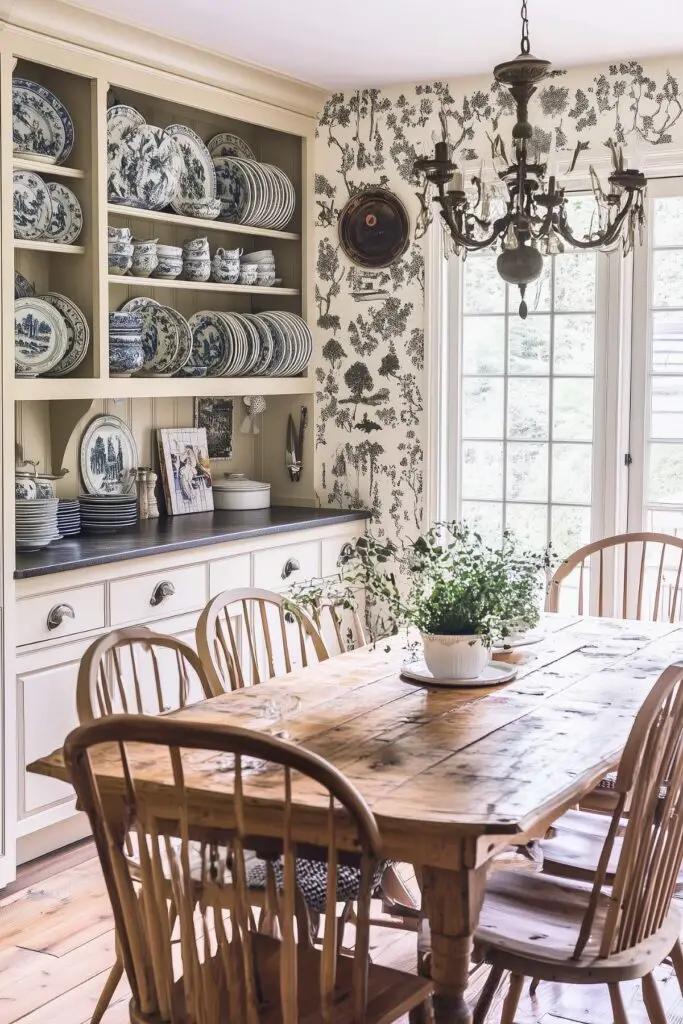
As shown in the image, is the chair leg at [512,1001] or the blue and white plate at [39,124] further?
the blue and white plate at [39,124]

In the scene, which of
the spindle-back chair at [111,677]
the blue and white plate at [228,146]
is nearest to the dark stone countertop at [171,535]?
the spindle-back chair at [111,677]

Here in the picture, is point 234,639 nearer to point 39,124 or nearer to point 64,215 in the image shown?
point 64,215

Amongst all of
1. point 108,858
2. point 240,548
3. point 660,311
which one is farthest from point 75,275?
point 108,858

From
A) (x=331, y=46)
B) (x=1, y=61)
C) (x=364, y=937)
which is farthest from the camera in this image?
(x=331, y=46)

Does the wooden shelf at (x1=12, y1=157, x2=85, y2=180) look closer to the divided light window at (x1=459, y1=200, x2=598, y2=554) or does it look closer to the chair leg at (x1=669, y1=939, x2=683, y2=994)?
the divided light window at (x1=459, y1=200, x2=598, y2=554)

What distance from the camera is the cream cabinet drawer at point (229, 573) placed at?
425cm

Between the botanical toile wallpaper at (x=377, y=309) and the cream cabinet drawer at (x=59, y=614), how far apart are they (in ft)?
5.52

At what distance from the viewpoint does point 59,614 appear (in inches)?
143

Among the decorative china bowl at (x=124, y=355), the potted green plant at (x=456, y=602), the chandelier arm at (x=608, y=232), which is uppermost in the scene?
the chandelier arm at (x=608, y=232)

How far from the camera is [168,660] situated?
4012mm

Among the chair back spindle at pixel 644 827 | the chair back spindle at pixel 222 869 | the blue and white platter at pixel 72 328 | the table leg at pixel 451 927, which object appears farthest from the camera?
the blue and white platter at pixel 72 328

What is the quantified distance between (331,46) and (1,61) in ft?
4.18

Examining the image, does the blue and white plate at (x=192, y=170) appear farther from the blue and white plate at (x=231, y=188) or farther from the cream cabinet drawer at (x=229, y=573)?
the cream cabinet drawer at (x=229, y=573)

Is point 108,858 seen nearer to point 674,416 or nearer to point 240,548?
point 240,548
